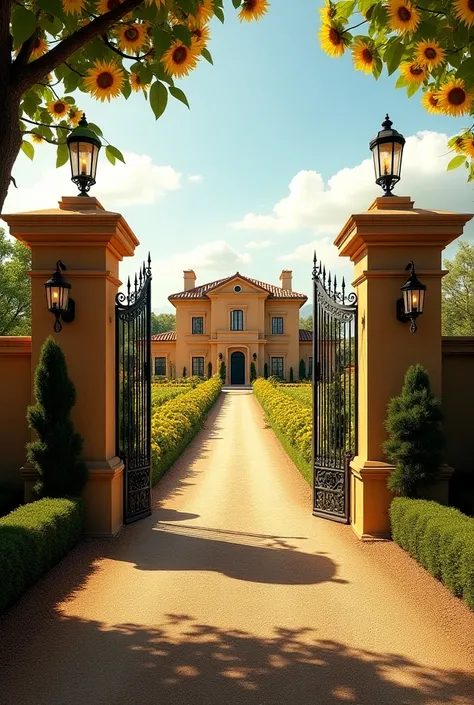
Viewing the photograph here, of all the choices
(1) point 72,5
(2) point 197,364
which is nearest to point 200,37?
(1) point 72,5

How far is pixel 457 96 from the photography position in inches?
144

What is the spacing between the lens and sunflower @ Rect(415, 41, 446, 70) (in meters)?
3.44

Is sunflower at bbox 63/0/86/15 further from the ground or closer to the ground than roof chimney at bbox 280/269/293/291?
closer to the ground

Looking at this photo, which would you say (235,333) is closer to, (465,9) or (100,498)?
(100,498)

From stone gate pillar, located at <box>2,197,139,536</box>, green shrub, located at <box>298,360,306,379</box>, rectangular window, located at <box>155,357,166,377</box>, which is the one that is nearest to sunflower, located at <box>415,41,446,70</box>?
stone gate pillar, located at <box>2,197,139,536</box>

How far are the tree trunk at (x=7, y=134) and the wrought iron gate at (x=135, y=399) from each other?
3746mm

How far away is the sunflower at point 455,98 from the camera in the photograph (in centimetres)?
364

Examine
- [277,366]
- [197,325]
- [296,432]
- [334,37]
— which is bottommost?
[296,432]

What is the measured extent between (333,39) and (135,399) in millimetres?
5748

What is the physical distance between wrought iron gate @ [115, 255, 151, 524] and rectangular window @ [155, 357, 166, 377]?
3777 cm

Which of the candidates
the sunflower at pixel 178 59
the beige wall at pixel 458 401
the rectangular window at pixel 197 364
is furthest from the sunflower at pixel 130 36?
the rectangular window at pixel 197 364

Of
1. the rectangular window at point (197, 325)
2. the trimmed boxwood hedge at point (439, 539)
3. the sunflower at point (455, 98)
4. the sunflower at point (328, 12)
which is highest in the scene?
the rectangular window at point (197, 325)

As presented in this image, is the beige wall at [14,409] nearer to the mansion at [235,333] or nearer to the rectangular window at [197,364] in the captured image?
the mansion at [235,333]

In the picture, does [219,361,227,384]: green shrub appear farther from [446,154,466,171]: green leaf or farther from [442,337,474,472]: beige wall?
[446,154,466,171]: green leaf
